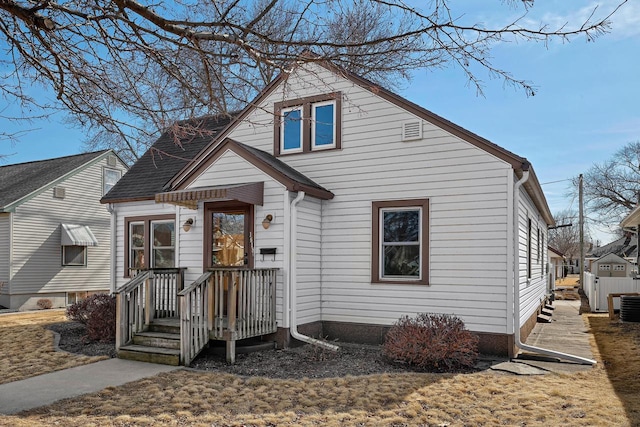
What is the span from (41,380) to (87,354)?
6.47 ft

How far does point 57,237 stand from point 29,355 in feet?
40.5

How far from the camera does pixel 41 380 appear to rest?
6809mm

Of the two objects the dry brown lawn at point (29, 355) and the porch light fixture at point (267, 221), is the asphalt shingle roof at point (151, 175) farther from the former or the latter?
the porch light fixture at point (267, 221)

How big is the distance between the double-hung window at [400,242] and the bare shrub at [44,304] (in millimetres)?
14943

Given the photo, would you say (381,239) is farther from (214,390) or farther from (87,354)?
(87,354)

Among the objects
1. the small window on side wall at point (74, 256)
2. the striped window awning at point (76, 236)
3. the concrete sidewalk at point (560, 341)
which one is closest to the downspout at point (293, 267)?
the concrete sidewalk at point (560, 341)

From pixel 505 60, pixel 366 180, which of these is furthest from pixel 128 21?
pixel 366 180

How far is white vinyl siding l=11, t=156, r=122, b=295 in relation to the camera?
59.5ft

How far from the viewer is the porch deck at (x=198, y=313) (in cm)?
786

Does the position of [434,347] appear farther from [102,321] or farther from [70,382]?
[102,321]

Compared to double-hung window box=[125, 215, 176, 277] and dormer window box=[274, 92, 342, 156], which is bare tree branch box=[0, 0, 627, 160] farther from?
double-hung window box=[125, 215, 176, 277]

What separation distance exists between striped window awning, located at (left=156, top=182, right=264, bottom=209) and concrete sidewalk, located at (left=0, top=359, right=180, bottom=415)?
2977mm

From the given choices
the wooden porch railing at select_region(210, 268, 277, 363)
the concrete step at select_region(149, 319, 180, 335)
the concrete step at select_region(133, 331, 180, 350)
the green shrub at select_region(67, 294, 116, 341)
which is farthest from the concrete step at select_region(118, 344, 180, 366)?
the green shrub at select_region(67, 294, 116, 341)

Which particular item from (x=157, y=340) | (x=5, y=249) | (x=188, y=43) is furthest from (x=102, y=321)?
(x=5, y=249)
